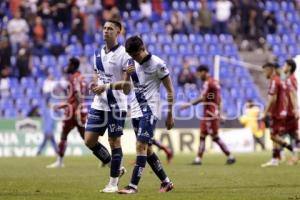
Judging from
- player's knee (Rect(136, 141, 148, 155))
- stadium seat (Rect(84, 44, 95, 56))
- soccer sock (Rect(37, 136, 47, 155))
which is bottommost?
soccer sock (Rect(37, 136, 47, 155))

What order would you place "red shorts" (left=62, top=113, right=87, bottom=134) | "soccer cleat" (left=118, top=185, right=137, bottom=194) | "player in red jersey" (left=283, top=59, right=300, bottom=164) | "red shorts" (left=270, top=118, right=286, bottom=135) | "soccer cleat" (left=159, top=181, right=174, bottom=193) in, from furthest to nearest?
"player in red jersey" (left=283, top=59, right=300, bottom=164) → "red shorts" (left=270, top=118, right=286, bottom=135) → "red shorts" (left=62, top=113, right=87, bottom=134) → "soccer cleat" (left=159, top=181, right=174, bottom=193) → "soccer cleat" (left=118, top=185, right=137, bottom=194)

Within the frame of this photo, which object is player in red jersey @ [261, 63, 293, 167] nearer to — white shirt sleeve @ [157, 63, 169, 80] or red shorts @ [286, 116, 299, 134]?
red shorts @ [286, 116, 299, 134]

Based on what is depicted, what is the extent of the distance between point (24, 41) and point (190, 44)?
23.2 ft

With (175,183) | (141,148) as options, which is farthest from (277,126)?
(141,148)

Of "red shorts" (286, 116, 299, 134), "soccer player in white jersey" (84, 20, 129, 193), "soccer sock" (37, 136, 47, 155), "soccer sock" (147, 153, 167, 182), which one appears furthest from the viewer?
"soccer sock" (37, 136, 47, 155)

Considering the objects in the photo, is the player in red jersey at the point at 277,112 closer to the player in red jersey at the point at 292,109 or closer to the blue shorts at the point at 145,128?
the player in red jersey at the point at 292,109

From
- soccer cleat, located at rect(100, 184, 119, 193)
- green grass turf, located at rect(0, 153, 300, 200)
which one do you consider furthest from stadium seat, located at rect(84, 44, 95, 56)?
soccer cleat, located at rect(100, 184, 119, 193)

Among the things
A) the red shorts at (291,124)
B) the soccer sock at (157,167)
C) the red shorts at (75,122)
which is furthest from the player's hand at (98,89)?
the red shorts at (291,124)

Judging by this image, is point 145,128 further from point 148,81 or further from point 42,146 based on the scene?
point 42,146

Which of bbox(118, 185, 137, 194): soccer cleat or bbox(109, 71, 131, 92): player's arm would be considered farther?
bbox(109, 71, 131, 92): player's arm

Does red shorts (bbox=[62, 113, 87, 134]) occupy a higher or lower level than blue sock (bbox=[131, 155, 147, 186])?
lower

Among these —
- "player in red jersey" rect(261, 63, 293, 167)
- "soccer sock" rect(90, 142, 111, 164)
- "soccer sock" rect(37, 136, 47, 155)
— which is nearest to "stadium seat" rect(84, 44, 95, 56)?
"soccer sock" rect(37, 136, 47, 155)

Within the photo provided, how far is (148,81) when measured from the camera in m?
11.8

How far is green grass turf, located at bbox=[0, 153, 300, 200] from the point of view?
37.2 feet
